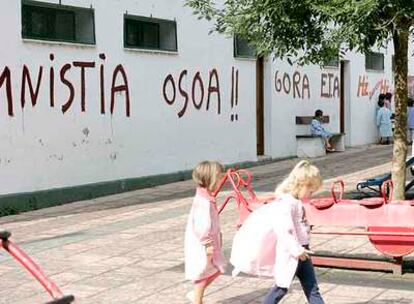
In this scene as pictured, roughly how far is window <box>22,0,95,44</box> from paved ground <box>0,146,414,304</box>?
2748 mm

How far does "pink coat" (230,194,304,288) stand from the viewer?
546 cm

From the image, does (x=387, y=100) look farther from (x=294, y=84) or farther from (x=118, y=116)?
(x=118, y=116)

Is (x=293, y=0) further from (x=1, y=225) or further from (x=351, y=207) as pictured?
(x=1, y=225)

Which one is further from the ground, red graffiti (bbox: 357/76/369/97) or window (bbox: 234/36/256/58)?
window (bbox: 234/36/256/58)

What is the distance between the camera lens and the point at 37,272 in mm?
3990

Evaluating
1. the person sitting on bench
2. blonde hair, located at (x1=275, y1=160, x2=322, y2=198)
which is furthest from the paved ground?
the person sitting on bench

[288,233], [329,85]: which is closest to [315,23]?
[288,233]

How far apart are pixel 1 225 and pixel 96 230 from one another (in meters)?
1.56

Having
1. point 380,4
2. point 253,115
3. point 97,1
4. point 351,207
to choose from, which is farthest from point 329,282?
point 253,115

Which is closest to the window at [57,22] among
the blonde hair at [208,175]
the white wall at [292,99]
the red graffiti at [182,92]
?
the red graffiti at [182,92]

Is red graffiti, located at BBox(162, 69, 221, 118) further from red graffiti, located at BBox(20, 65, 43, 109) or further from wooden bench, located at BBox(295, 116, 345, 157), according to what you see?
wooden bench, located at BBox(295, 116, 345, 157)

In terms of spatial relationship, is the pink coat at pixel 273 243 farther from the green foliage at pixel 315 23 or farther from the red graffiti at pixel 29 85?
the red graffiti at pixel 29 85

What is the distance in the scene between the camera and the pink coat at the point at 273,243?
5461 millimetres

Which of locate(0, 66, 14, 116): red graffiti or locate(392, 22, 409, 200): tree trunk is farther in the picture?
locate(0, 66, 14, 116): red graffiti
